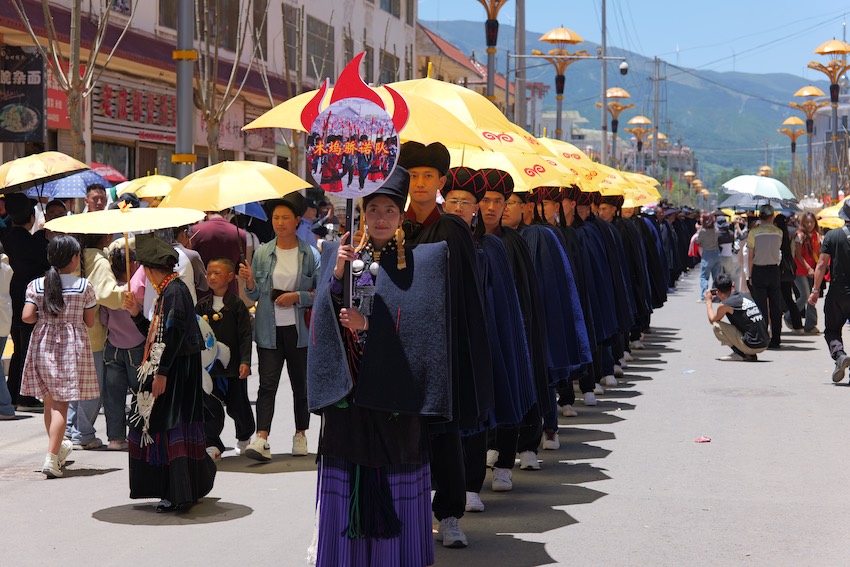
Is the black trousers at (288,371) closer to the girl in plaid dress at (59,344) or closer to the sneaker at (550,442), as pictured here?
the girl in plaid dress at (59,344)

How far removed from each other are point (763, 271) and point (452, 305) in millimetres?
13850

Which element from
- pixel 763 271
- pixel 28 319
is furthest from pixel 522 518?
pixel 763 271

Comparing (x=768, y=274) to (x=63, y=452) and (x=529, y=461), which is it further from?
(x=63, y=452)

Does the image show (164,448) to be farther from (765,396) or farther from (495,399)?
(765,396)

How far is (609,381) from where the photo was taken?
14766 millimetres

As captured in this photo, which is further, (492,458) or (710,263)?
(710,263)

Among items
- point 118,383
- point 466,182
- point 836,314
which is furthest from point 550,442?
point 836,314

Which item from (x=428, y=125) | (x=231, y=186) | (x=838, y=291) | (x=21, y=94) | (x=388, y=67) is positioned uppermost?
(x=388, y=67)

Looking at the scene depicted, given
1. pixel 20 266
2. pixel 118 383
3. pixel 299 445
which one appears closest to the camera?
pixel 299 445

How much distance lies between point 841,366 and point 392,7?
33018 mm

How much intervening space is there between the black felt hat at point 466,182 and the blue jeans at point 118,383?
11.7ft

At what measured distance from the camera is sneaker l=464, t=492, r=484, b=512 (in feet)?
26.4

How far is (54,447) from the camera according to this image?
9117mm

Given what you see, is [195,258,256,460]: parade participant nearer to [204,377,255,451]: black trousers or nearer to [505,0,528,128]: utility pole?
[204,377,255,451]: black trousers
